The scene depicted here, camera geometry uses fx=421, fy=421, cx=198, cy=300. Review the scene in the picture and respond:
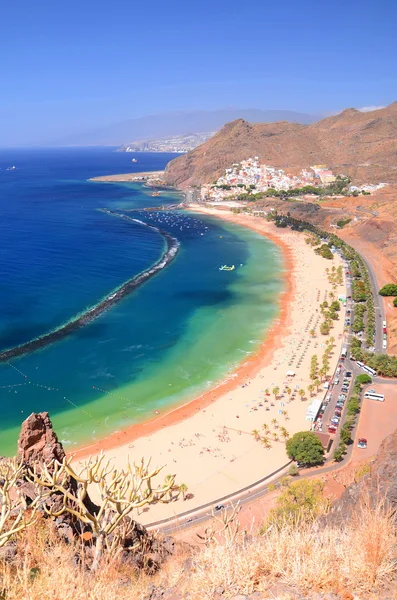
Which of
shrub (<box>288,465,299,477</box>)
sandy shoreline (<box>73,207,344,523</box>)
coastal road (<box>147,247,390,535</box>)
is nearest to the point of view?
coastal road (<box>147,247,390,535</box>)

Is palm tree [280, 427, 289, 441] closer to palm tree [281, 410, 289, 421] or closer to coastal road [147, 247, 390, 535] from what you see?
palm tree [281, 410, 289, 421]

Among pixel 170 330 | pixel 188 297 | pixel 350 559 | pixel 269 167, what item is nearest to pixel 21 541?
pixel 350 559

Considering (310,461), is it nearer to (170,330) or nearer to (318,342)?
(318,342)

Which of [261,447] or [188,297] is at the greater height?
[188,297]

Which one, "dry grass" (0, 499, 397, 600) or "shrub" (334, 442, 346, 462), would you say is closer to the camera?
"dry grass" (0, 499, 397, 600)

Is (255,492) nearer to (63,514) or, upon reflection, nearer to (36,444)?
(36,444)

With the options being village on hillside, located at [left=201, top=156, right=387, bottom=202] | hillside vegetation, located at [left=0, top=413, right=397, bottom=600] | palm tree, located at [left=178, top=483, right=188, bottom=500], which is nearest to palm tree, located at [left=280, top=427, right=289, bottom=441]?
palm tree, located at [left=178, top=483, right=188, bottom=500]

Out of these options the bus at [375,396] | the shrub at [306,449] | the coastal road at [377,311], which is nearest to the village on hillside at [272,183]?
the coastal road at [377,311]
